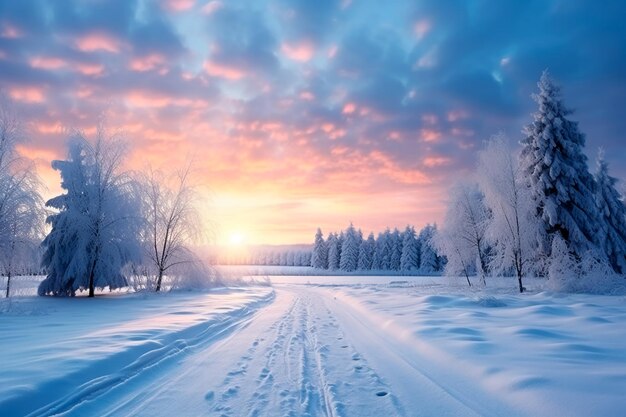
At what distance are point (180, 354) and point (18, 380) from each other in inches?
112

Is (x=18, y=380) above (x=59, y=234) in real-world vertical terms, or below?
below

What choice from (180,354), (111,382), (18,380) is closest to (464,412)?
(111,382)

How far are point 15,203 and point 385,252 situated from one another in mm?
79060

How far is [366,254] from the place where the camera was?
89.5m

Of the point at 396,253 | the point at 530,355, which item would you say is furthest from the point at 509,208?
the point at 396,253

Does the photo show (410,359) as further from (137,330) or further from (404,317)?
(137,330)

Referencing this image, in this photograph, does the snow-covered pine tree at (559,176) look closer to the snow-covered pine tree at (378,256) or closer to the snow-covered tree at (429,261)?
the snow-covered tree at (429,261)

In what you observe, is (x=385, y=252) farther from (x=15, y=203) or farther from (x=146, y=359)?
(x=146, y=359)

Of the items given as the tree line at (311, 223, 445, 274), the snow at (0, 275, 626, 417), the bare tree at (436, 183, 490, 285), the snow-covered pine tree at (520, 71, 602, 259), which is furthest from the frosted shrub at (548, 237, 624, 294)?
the tree line at (311, 223, 445, 274)

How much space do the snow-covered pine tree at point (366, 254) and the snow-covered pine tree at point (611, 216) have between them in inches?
2278

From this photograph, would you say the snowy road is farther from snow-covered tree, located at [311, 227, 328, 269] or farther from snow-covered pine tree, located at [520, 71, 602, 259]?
snow-covered tree, located at [311, 227, 328, 269]

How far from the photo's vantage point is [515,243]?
24.7 m

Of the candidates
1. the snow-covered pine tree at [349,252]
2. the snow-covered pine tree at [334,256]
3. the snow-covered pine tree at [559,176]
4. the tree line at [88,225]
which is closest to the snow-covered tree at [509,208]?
the snow-covered pine tree at [559,176]

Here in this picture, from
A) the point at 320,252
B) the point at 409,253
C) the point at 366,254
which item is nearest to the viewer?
the point at 409,253
